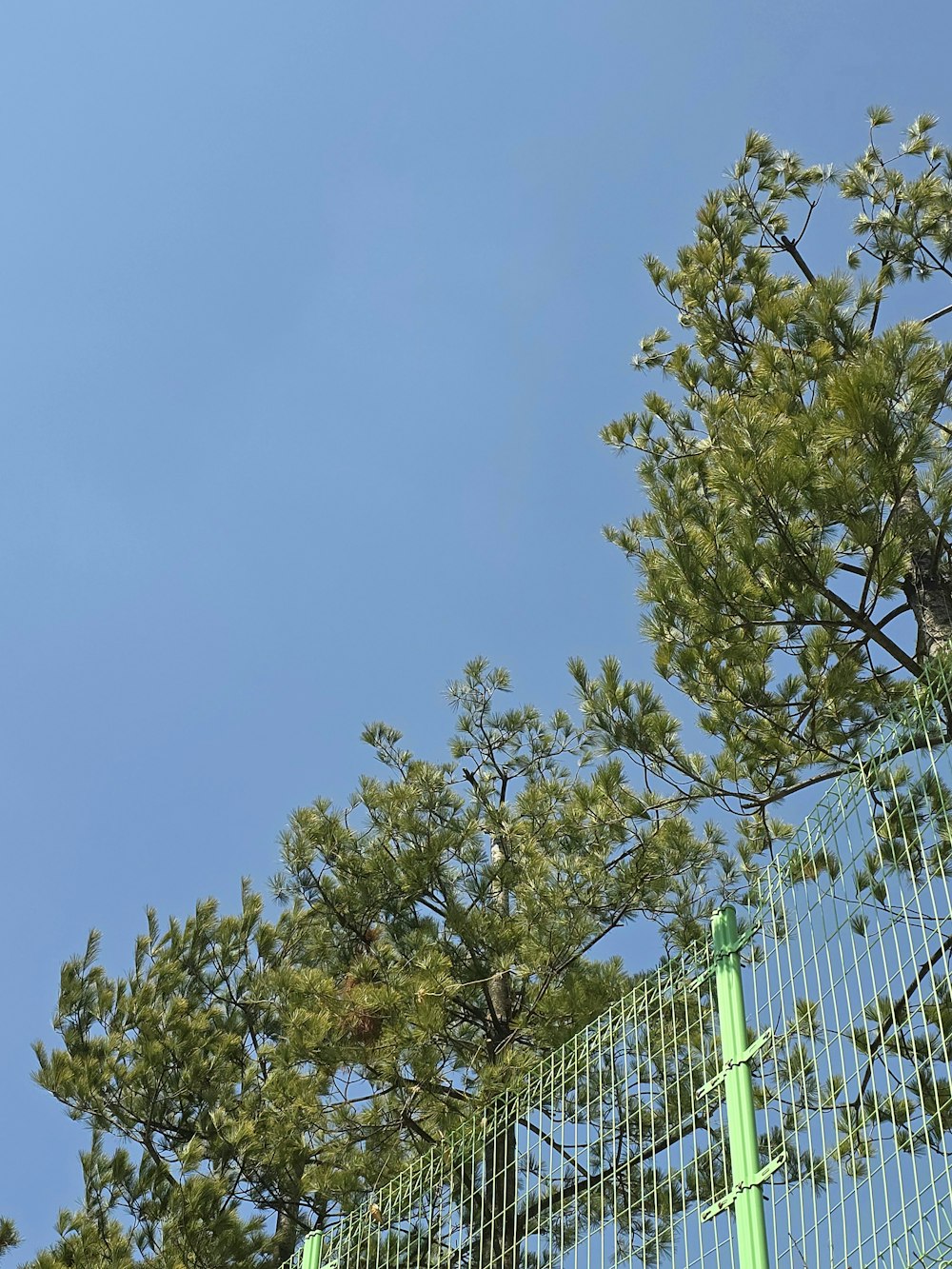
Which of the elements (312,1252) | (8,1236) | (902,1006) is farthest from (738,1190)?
(8,1236)

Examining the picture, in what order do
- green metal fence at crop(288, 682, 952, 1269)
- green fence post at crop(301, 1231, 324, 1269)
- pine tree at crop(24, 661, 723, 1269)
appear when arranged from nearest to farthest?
1. green metal fence at crop(288, 682, 952, 1269)
2. green fence post at crop(301, 1231, 324, 1269)
3. pine tree at crop(24, 661, 723, 1269)

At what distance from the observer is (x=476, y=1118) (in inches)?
181

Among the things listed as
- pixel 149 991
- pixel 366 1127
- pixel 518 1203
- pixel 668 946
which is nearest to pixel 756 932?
pixel 518 1203

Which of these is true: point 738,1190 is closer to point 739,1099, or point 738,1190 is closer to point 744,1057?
point 739,1099

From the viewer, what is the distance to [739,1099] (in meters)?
3.43

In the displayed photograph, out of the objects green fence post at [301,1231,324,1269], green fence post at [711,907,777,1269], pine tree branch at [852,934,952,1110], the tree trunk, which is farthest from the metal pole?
green fence post at [301,1231,324,1269]

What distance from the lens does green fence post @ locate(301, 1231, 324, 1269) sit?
4.96 m

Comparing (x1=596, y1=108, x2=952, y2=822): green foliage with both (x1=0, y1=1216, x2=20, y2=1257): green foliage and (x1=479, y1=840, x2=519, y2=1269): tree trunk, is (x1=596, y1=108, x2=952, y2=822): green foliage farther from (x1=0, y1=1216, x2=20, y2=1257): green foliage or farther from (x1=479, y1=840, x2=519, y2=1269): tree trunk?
(x1=0, y1=1216, x2=20, y2=1257): green foliage

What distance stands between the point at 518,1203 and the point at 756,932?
122 cm

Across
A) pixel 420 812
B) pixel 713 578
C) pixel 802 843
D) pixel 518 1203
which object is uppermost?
pixel 420 812

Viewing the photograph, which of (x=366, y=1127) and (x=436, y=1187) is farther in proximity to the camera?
(x=366, y=1127)

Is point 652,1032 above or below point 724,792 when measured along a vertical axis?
below

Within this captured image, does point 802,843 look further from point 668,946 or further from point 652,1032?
point 668,946

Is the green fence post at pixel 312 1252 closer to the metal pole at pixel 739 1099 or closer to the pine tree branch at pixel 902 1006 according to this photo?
the metal pole at pixel 739 1099
